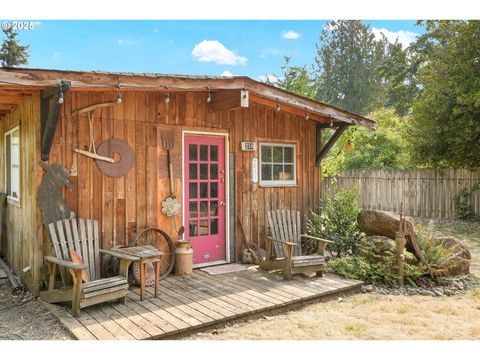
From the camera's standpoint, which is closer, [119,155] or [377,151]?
[119,155]

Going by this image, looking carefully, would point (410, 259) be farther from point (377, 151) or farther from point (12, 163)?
point (377, 151)

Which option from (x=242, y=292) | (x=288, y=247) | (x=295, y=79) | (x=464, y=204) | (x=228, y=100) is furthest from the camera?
(x=295, y=79)

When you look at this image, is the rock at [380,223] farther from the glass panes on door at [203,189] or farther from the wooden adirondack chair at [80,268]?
the wooden adirondack chair at [80,268]

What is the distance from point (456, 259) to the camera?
5453 millimetres

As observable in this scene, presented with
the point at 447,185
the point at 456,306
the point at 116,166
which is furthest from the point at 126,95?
the point at 447,185

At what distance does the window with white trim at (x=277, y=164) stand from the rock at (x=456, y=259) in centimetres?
237

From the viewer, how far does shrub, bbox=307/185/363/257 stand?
600 cm

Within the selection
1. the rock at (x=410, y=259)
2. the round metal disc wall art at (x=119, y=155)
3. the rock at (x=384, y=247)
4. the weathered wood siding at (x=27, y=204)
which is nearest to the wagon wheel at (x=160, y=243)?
the round metal disc wall art at (x=119, y=155)

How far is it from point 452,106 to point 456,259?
6.33 metres

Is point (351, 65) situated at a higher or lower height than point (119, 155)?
higher

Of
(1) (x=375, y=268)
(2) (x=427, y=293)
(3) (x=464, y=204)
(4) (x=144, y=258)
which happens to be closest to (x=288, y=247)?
(1) (x=375, y=268)

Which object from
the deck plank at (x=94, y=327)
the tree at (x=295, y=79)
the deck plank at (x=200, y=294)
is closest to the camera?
the deck plank at (x=94, y=327)

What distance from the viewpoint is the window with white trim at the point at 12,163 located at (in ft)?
16.9
